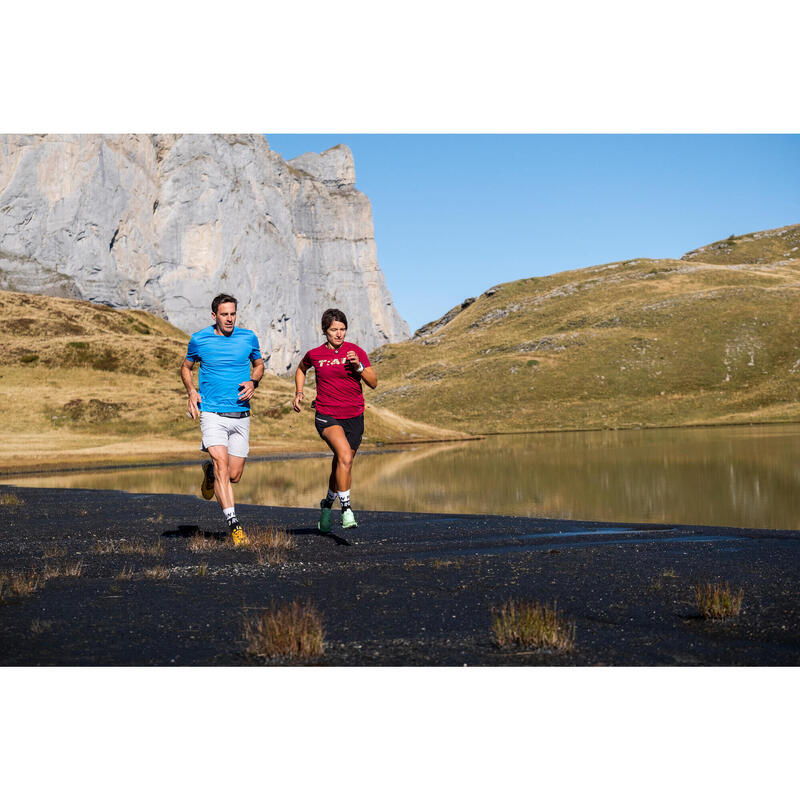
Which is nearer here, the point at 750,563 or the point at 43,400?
the point at 750,563

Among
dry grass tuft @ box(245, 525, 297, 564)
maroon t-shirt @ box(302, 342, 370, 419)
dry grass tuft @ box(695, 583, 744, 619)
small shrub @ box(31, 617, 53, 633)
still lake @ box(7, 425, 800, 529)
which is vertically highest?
maroon t-shirt @ box(302, 342, 370, 419)

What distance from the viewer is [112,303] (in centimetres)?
11925

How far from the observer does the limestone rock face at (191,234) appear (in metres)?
115

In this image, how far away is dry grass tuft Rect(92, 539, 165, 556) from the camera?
37.3ft

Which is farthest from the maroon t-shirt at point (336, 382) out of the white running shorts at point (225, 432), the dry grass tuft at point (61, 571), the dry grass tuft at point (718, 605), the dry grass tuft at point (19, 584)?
the dry grass tuft at point (718, 605)

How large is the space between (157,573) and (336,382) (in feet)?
12.2

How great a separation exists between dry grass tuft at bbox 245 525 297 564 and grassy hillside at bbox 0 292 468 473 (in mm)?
28370

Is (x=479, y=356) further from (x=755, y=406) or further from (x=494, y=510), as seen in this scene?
(x=494, y=510)

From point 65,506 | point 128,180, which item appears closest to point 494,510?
point 65,506

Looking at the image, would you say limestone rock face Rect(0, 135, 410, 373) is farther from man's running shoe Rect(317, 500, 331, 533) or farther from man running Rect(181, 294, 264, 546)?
man running Rect(181, 294, 264, 546)

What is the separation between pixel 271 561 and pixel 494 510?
932 centimetres

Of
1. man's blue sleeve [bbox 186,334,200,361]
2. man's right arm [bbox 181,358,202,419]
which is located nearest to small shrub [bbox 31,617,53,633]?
man's right arm [bbox 181,358,202,419]

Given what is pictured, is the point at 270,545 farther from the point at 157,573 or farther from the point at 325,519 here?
the point at 157,573

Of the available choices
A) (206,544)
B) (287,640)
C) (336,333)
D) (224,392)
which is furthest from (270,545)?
(287,640)
